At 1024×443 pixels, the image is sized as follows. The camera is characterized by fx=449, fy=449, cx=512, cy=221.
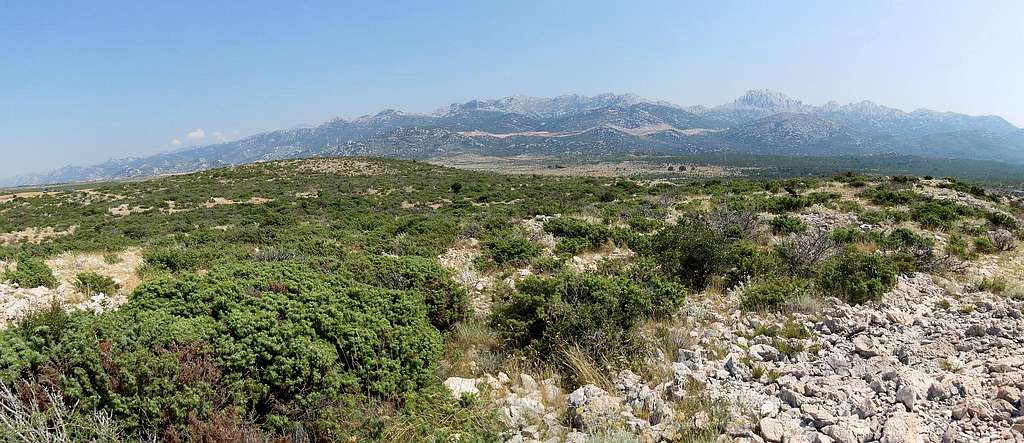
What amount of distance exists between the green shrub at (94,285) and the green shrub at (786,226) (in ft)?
53.8

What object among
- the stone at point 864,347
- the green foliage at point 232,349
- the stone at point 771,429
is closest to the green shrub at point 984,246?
the stone at point 864,347

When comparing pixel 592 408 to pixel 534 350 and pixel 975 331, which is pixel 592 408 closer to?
pixel 534 350

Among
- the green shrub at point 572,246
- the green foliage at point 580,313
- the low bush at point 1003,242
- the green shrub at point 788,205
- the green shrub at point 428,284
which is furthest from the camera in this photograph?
the green shrub at point 788,205

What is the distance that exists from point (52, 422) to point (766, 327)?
7.00 m

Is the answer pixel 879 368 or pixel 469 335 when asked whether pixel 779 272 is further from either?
pixel 469 335

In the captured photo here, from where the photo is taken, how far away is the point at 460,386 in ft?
15.8

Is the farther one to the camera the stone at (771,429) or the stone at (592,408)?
the stone at (592,408)

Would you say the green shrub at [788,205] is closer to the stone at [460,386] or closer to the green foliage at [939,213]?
the green foliage at [939,213]

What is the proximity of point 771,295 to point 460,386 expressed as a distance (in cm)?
472

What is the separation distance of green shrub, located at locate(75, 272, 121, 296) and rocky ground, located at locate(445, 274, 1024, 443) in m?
8.21

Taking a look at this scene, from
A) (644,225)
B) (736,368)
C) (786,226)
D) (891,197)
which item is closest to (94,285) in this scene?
(736,368)

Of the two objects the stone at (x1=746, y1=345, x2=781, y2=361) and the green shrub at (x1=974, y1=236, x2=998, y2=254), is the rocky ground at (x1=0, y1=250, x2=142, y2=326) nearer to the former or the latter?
the stone at (x1=746, y1=345, x2=781, y2=361)

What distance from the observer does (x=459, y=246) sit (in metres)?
12.8

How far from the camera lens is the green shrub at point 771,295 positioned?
21.2ft
